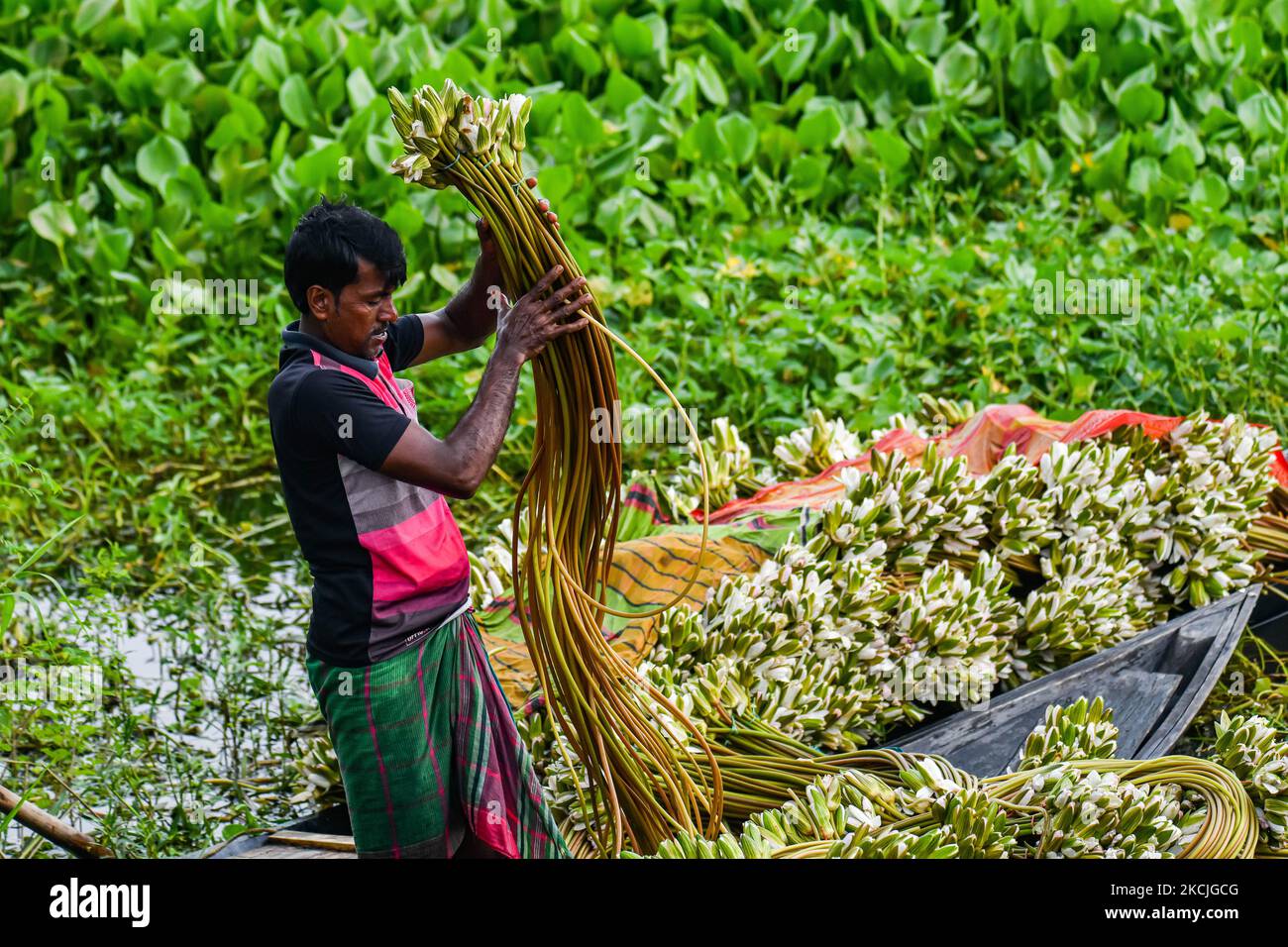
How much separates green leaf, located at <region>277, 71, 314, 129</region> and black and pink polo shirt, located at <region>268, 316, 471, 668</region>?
4.22 m

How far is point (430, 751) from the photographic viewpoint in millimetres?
2357

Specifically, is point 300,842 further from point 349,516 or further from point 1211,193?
point 1211,193

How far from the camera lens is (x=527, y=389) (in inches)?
208

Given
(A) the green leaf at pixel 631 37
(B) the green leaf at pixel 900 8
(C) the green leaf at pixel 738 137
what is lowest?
(C) the green leaf at pixel 738 137

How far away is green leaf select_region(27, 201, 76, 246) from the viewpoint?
5789mm

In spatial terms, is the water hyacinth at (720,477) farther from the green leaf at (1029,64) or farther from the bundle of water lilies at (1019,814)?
the green leaf at (1029,64)

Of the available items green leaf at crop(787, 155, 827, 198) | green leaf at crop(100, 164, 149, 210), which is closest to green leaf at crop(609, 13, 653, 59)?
green leaf at crop(787, 155, 827, 198)

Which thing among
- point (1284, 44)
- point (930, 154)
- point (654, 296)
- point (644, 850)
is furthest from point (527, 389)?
point (1284, 44)

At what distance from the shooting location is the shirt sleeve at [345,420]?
2.17 meters

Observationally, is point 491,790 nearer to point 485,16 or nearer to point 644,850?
point 644,850

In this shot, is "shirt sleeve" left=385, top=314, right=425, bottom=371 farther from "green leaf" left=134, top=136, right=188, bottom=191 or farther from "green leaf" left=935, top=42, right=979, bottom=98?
"green leaf" left=935, top=42, right=979, bottom=98

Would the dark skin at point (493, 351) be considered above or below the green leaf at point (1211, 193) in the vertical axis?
below

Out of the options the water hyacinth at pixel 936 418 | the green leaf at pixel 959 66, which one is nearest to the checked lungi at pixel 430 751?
the water hyacinth at pixel 936 418

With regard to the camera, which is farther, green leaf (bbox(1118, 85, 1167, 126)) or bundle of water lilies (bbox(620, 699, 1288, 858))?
green leaf (bbox(1118, 85, 1167, 126))
